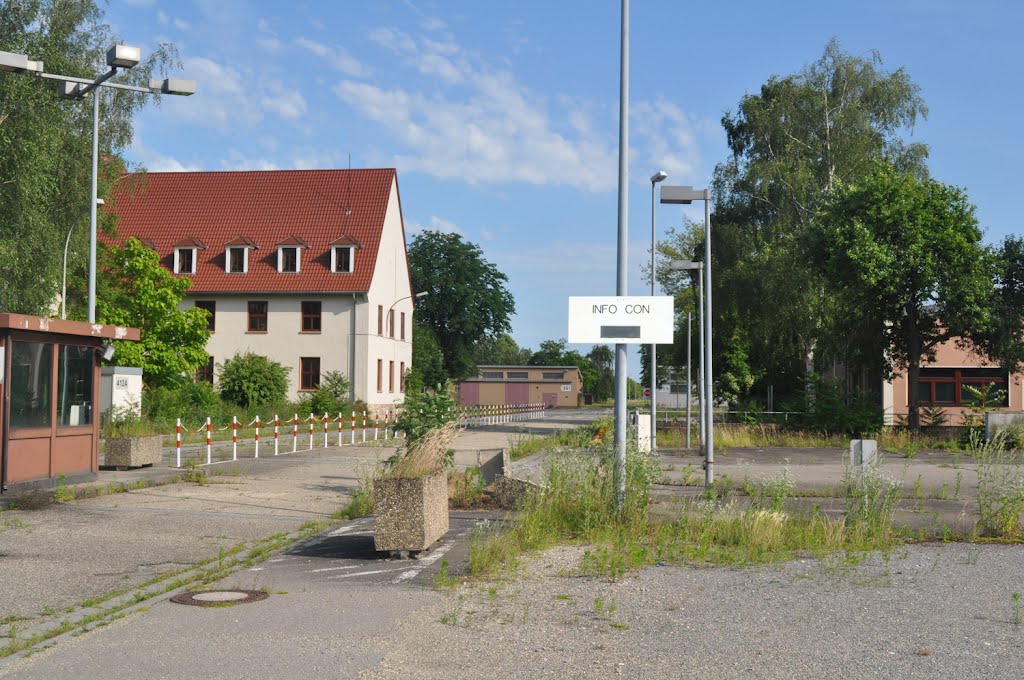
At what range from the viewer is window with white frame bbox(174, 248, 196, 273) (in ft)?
186

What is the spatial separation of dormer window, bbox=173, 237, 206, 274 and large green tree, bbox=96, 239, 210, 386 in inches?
606

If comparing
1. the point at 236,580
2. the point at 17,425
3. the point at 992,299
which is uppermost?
the point at 992,299

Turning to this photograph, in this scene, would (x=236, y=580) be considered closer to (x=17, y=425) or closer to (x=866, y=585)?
(x=866, y=585)

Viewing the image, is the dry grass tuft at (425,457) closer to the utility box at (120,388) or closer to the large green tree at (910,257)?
the utility box at (120,388)

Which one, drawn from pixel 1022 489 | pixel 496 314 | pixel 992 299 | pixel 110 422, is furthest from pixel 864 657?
pixel 496 314

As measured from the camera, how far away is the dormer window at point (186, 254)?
5656 cm

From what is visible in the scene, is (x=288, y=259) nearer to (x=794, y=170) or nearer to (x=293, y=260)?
(x=293, y=260)

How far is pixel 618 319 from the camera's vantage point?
12.0 meters

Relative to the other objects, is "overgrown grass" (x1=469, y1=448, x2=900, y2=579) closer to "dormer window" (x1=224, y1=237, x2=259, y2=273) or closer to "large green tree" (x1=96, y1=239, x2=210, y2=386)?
"large green tree" (x1=96, y1=239, x2=210, y2=386)

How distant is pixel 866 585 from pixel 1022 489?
13.7 ft

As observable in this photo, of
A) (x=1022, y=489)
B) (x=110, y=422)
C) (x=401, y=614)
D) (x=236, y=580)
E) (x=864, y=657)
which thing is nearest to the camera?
(x=864, y=657)

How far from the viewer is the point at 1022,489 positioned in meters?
11.8

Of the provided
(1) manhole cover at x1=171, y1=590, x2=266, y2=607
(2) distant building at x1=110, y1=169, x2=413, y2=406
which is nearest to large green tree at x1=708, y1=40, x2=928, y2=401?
(2) distant building at x1=110, y1=169, x2=413, y2=406

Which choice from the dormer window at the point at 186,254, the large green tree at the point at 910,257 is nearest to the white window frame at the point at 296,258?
the dormer window at the point at 186,254
